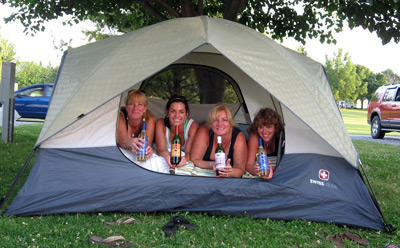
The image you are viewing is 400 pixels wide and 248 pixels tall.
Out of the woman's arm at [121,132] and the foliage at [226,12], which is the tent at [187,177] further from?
the foliage at [226,12]

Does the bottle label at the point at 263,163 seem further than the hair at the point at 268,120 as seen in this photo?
No

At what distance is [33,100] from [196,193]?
45.3ft

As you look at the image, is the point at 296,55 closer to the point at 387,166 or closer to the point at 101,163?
the point at 101,163

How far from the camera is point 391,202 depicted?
476 centimetres

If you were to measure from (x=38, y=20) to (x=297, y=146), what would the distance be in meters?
7.83

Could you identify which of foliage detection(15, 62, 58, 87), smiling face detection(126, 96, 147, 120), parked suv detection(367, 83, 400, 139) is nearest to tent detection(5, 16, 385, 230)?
smiling face detection(126, 96, 147, 120)

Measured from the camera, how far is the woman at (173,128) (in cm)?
456

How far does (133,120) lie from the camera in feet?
15.3

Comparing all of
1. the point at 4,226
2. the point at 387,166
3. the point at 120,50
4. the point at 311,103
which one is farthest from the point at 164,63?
the point at 387,166

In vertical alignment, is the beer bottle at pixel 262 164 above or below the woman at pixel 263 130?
below

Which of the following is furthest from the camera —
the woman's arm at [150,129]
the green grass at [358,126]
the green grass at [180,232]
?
the green grass at [358,126]

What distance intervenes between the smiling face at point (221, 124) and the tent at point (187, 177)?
24.1 inches

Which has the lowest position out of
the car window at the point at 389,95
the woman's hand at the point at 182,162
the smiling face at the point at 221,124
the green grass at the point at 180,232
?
the green grass at the point at 180,232

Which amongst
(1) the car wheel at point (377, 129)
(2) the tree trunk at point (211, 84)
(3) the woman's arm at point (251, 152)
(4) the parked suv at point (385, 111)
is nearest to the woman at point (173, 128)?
(3) the woman's arm at point (251, 152)
